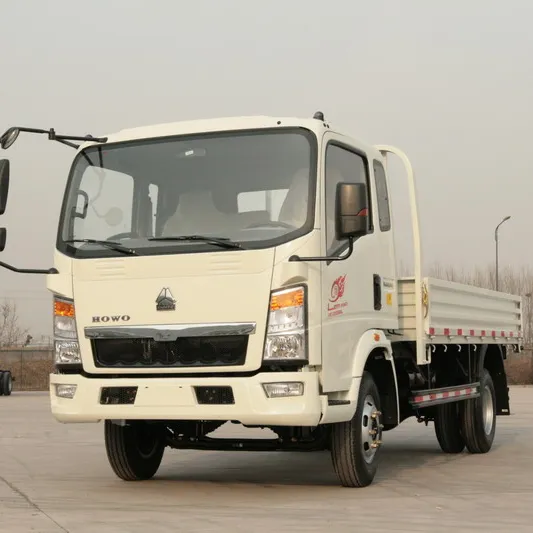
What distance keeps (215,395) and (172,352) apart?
476mm

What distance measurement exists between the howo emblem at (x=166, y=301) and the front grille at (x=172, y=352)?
25 cm

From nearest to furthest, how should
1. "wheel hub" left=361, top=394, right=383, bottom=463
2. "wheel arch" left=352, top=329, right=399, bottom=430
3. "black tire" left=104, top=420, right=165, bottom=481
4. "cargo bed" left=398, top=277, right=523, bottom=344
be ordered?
1. "wheel hub" left=361, top=394, right=383, bottom=463
2. "wheel arch" left=352, top=329, right=399, bottom=430
3. "black tire" left=104, top=420, right=165, bottom=481
4. "cargo bed" left=398, top=277, right=523, bottom=344

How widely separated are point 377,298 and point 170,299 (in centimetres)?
202

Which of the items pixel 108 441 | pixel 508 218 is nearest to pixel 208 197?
pixel 108 441

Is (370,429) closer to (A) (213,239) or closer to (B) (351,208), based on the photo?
(B) (351,208)

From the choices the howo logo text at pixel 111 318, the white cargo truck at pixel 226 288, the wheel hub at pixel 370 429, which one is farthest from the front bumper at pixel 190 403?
the wheel hub at pixel 370 429

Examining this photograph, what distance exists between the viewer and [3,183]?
25.9ft

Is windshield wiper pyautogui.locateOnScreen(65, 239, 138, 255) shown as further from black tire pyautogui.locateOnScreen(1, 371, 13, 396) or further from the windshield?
black tire pyautogui.locateOnScreen(1, 371, 13, 396)

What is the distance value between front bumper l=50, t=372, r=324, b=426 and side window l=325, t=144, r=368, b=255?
1.11m

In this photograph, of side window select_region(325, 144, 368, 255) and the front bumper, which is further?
side window select_region(325, 144, 368, 255)

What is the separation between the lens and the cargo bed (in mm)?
10156

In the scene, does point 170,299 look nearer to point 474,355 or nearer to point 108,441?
point 108,441

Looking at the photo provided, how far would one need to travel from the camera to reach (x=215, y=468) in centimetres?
1094

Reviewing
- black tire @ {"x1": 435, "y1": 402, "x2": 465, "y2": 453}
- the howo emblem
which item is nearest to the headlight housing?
the howo emblem
